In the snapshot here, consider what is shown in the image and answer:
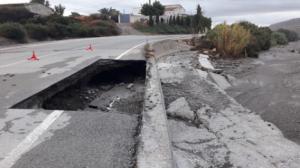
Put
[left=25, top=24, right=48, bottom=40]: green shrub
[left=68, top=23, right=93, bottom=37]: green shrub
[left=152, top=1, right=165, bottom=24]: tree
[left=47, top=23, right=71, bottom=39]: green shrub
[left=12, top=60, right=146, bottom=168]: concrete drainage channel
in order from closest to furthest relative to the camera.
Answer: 1. [left=12, top=60, right=146, bottom=168]: concrete drainage channel
2. [left=25, top=24, right=48, bottom=40]: green shrub
3. [left=47, top=23, right=71, bottom=39]: green shrub
4. [left=68, top=23, right=93, bottom=37]: green shrub
5. [left=152, top=1, right=165, bottom=24]: tree

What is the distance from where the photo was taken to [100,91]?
11.1m

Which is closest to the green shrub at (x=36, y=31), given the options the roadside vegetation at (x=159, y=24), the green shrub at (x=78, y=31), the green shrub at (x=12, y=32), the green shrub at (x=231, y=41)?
the green shrub at (x=12, y=32)

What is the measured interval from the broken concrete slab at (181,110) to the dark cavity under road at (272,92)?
188cm

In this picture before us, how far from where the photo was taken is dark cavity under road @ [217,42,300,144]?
8.47 metres

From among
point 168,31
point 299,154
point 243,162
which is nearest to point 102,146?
point 243,162

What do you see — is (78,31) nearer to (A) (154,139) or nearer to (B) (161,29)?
(B) (161,29)

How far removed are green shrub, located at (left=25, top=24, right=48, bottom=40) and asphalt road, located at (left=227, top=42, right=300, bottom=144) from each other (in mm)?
20987

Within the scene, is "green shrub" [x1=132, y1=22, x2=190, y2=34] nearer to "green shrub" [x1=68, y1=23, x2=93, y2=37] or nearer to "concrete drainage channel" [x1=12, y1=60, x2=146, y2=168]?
"green shrub" [x1=68, y1=23, x2=93, y2=37]

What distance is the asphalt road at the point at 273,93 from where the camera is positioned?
8383 millimetres

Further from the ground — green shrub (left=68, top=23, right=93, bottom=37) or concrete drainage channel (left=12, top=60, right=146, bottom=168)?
green shrub (left=68, top=23, right=93, bottom=37)

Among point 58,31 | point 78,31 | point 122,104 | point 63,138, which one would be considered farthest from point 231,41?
point 78,31

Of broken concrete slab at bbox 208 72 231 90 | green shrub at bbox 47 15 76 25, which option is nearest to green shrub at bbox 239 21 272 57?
broken concrete slab at bbox 208 72 231 90

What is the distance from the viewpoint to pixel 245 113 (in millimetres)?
8352

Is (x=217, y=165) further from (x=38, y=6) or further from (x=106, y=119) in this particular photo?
(x=38, y=6)
